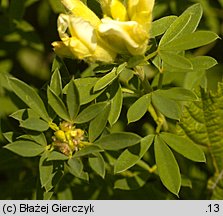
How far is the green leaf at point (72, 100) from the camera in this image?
5.64 ft

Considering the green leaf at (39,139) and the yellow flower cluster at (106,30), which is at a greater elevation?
the yellow flower cluster at (106,30)

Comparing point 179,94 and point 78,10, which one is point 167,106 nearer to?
point 179,94

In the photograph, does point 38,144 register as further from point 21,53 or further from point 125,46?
point 21,53

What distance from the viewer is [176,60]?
1.75m

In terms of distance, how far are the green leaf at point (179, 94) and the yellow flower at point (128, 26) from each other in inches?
9.1

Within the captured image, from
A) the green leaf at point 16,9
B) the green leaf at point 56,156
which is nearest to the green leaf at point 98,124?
the green leaf at point 56,156

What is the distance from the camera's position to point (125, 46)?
5.46ft

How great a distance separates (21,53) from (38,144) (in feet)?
4.62

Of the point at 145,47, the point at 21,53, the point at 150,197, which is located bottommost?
the point at 150,197

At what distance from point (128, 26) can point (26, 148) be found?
51cm

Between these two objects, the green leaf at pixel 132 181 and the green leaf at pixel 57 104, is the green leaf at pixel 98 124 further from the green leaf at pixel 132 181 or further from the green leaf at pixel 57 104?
the green leaf at pixel 132 181
